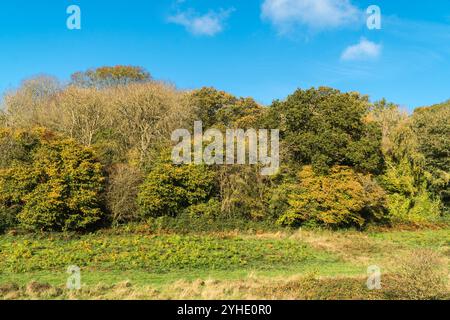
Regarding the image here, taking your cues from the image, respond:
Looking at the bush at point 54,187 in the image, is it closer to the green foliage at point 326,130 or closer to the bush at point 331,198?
the bush at point 331,198

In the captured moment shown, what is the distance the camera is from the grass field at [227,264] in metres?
10.6

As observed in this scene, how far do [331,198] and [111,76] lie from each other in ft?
107

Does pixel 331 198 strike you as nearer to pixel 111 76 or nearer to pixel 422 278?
pixel 422 278

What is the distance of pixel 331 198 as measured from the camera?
2533 cm

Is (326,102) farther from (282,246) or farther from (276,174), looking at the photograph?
(282,246)

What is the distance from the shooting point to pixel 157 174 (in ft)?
83.7

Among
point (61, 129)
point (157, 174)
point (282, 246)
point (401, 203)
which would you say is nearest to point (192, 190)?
point (157, 174)

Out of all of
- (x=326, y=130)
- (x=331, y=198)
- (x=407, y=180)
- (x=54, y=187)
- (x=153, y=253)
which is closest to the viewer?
(x=153, y=253)

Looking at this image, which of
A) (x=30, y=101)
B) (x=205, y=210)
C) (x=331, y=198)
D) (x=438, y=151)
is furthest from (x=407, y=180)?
(x=30, y=101)

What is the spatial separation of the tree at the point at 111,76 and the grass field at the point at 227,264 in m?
27.0

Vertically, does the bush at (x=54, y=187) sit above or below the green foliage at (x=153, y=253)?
above

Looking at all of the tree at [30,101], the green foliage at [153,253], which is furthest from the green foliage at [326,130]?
the tree at [30,101]

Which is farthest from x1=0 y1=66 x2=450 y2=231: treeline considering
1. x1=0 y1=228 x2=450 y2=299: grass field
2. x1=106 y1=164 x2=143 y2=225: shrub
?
x1=0 y1=228 x2=450 y2=299: grass field
